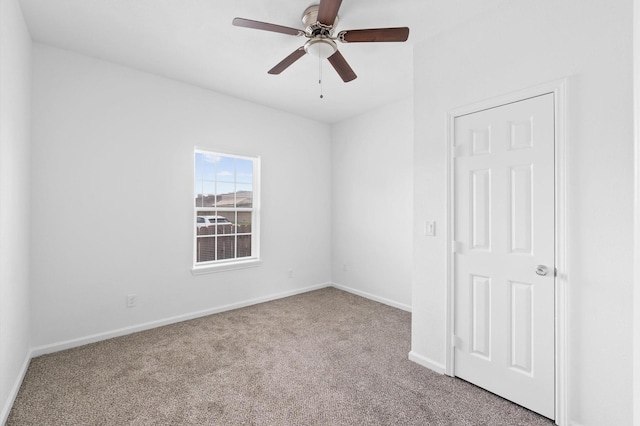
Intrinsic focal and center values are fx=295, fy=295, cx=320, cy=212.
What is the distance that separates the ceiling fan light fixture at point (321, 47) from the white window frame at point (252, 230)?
2014 mm

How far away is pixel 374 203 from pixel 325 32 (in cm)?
264

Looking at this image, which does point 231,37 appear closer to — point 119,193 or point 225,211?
point 119,193

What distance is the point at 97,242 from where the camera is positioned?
9.62ft

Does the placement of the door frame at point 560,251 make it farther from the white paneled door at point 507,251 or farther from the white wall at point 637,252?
the white wall at point 637,252

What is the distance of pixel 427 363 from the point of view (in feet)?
8.11

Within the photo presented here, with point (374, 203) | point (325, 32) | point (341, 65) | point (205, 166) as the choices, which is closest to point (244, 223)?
point (205, 166)

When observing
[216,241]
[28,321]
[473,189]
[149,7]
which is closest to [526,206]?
[473,189]

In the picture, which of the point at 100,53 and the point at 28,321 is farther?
the point at 100,53

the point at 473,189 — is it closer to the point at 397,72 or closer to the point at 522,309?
the point at 522,309

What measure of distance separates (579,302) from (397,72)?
8.55 ft

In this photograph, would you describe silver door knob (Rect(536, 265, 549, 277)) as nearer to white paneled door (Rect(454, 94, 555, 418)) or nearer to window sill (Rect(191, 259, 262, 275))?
white paneled door (Rect(454, 94, 555, 418))

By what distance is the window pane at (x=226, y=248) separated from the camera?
395 cm

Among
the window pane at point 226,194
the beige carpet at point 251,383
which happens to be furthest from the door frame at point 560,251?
Answer: the window pane at point 226,194

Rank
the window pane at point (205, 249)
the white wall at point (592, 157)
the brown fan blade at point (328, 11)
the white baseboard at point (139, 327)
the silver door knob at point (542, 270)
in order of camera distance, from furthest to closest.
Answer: the window pane at point (205, 249) → the white baseboard at point (139, 327) → the silver door knob at point (542, 270) → the brown fan blade at point (328, 11) → the white wall at point (592, 157)
